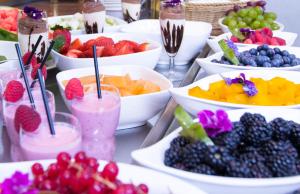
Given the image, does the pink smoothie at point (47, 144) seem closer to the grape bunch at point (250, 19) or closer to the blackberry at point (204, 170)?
the blackberry at point (204, 170)

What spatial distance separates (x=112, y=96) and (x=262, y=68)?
0.65m

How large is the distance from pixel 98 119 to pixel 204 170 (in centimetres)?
27

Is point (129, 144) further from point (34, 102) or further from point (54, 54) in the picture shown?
point (54, 54)

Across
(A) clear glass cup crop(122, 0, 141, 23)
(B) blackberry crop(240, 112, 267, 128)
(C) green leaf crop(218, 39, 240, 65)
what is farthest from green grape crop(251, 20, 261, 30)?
(B) blackberry crop(240, 112, 267, 128)

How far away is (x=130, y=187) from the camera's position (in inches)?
26.7

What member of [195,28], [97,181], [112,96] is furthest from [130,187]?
[195,28]

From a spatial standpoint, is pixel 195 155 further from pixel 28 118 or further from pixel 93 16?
pixel 93 16

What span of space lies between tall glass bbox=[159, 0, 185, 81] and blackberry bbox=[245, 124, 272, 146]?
2.07 feet

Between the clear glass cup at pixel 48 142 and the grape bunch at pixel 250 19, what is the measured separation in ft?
4.56

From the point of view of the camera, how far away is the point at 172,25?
1571 mm

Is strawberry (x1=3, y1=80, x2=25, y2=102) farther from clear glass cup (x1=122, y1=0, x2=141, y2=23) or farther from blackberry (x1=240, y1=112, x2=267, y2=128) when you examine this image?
clear glass cup (x1=122, y1=0, x2=141, y2=23)

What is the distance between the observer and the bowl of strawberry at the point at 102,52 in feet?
4.75

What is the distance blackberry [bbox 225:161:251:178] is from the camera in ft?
2.82

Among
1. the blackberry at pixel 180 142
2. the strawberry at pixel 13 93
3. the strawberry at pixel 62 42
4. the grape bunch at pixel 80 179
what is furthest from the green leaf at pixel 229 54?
the grape bunch at pixel 80 179
